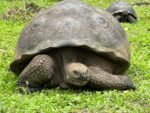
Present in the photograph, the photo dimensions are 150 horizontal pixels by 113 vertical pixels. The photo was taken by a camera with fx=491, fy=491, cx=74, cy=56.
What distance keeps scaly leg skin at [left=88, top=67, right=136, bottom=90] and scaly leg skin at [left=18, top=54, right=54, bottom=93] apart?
1.29ft

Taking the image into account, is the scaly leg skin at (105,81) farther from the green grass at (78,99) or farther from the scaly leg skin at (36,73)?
the scaly leg skin at (36,73)

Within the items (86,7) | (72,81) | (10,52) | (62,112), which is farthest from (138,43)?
(62,112)

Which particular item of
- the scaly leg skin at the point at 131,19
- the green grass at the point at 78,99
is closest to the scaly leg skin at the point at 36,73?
the green grass at the point at 78,99

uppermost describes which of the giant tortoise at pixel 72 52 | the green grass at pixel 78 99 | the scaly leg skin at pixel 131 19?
the scaly leg skin at pixel 131 19

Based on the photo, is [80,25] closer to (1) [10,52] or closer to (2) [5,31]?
(1) [10,52]

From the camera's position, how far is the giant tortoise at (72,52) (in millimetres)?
4523

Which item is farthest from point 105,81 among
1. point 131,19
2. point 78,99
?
point 131,19

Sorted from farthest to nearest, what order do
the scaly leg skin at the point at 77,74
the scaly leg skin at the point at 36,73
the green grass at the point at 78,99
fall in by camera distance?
1. the scaly leg skin at the point at 36,73
2. the scaly leg skin at the point at 77,74
3. the green grass at the point at 78,99

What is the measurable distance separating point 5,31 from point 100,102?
486cm

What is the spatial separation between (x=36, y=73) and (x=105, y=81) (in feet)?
2.11

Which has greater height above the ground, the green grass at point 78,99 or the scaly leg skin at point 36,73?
the scaly leg skin at point 36,73

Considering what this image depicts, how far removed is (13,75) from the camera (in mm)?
5457

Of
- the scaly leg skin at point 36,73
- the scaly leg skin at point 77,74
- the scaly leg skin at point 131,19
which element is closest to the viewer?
the scaly leg skin at point 77,74

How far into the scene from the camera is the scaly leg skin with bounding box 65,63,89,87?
173 inches
